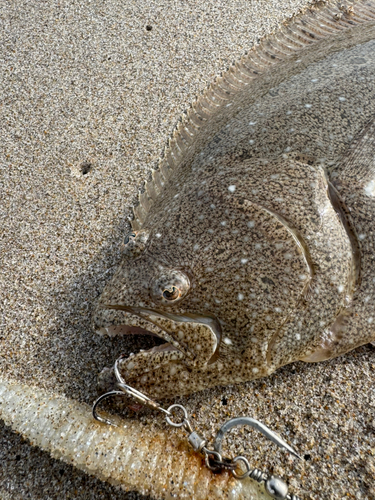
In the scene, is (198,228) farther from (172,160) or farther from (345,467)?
(345,467)

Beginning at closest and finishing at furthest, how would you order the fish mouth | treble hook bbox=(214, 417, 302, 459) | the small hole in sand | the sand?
treble hook bbox=(214, 417, 302, 459)
the fish mouth
the sand
the small hole in sand

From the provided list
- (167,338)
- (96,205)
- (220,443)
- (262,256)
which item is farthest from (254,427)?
(96,205)

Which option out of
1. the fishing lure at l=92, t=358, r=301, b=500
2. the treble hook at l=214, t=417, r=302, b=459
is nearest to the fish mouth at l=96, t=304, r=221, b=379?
the fishing lure at l=92, t=358, r=301, b=500

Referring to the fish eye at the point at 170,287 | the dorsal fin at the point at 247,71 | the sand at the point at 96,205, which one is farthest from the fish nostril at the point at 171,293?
the dorsal fin at the point at 247,71

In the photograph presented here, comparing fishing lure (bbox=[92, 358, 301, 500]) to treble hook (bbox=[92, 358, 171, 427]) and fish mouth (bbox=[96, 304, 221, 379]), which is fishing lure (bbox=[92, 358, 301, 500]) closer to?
treble hook (bbox=[92, 358, 171, 427])

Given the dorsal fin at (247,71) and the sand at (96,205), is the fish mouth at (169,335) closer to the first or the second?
the sand at (96,205)

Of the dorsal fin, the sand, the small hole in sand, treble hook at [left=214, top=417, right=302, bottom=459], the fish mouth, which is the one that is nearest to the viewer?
treble hook at [left=214, top=417, right=302, bottom=459]

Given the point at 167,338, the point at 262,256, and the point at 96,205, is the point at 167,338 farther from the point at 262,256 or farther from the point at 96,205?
the point at 96,205
